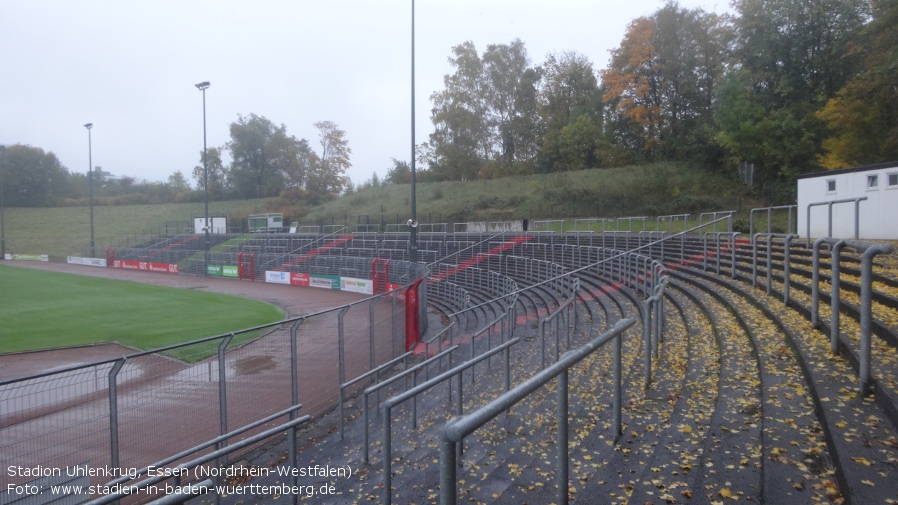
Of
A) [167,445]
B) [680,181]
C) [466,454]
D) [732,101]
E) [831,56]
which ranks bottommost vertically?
[167,445]

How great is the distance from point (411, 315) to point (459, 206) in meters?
35.2

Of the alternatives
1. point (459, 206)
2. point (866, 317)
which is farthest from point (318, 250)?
point (866, 317)

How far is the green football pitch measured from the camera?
17828mm

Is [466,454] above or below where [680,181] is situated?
below

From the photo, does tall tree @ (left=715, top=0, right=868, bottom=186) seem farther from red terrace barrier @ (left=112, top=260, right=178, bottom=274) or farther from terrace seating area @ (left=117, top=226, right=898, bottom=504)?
red terrace barrier @ (left=112, top=260, right=178, bottom=274)

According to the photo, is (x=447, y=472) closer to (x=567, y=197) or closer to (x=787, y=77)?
(x=787, y=77)

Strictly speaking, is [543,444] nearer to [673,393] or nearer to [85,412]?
[673,393]

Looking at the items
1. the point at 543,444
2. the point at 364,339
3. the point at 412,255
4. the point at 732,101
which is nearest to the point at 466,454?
the point at 543,444

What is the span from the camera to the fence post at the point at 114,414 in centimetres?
602

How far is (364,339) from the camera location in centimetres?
1153

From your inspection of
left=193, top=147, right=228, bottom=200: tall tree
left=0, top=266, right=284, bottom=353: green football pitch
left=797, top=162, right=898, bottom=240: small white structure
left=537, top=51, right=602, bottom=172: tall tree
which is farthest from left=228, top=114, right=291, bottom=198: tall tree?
left=797, top=162, right=898, bottom=240: small white structure

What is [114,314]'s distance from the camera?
22.6 meters

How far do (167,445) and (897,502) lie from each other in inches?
285

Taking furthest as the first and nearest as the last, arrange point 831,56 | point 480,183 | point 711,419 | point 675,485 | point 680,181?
point 480,183, point 680,181, point 831,56, point 711,419, point 675,485
